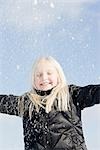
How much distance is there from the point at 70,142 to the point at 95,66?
11.1 inches

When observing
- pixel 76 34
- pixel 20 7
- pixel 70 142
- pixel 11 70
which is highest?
pixel 20 7

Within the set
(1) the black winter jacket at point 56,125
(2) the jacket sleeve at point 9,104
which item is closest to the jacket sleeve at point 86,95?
(1) the black winter jacket at point 56,125

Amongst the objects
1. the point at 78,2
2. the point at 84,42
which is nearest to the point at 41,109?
the point at 84,42

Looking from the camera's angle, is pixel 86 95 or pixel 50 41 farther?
pixel 50 41

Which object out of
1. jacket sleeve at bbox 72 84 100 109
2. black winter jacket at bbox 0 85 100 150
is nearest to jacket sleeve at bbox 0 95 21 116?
black winter jacket at bbox 0 85 100 150

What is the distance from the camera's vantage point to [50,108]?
136 cm

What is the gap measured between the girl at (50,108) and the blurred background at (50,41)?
0.06 meters

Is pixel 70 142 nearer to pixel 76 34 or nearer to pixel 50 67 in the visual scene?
pixel 50 67

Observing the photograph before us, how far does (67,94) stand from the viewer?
4.48 feet

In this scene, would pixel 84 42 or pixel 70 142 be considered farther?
pixel 84 42

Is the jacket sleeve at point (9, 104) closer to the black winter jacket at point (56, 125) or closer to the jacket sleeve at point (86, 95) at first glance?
the black winter jacket at point (56, 125)

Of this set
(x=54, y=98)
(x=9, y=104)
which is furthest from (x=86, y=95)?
(x=9, y=104)

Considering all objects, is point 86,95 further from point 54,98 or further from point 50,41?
point 50,41

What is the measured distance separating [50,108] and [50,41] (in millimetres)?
243
